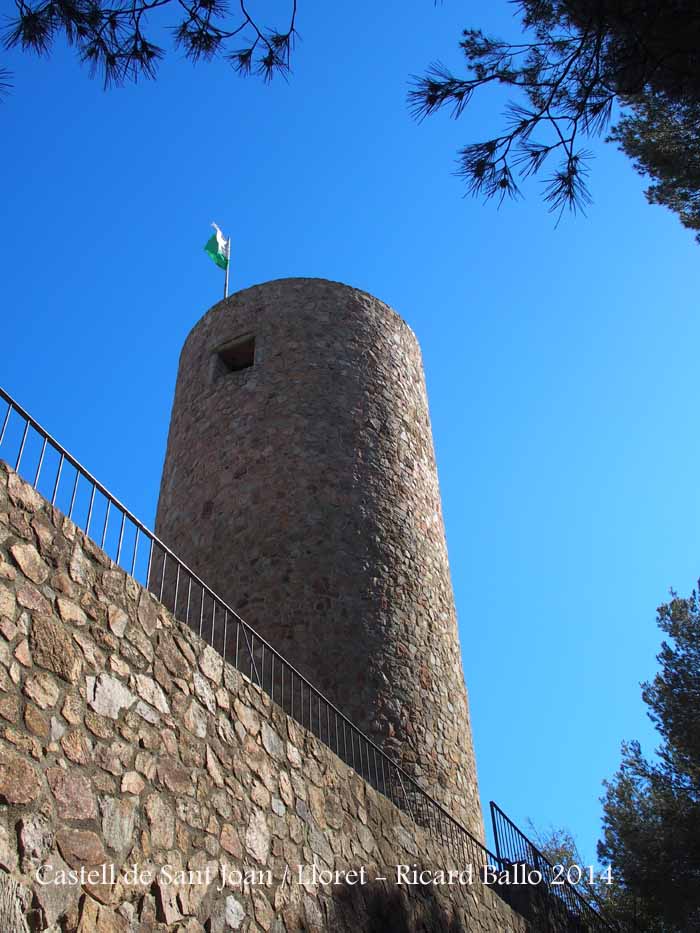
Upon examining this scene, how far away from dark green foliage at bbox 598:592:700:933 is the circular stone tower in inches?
157

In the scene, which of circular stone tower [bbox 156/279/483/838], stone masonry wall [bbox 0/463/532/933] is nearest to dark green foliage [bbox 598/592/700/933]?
circular stone tower [bbox 156/279/483/838]

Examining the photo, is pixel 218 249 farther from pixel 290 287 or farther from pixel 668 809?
pixel 668 809

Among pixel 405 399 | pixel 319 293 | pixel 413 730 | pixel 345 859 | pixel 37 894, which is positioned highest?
pixel 319 293

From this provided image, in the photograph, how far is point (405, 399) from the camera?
31.3 feet

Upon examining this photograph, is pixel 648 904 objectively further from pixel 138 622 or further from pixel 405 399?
pixel 138 622

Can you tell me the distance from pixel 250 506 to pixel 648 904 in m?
6.79

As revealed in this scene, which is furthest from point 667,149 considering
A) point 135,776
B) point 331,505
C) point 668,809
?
point 668,809

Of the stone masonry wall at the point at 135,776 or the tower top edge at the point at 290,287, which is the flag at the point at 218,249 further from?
the stone masonry wall at the point at 135,776

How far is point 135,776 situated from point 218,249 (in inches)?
420

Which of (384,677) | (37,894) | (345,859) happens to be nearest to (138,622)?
(37,894)

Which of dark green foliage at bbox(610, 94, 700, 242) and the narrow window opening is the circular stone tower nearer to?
the narrow window opening

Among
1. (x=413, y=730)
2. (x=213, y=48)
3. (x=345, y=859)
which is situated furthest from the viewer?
(x=413, y=730)

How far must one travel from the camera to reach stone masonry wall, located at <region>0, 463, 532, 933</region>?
2.97 meters

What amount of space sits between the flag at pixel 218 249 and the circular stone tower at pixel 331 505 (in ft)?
9.27
